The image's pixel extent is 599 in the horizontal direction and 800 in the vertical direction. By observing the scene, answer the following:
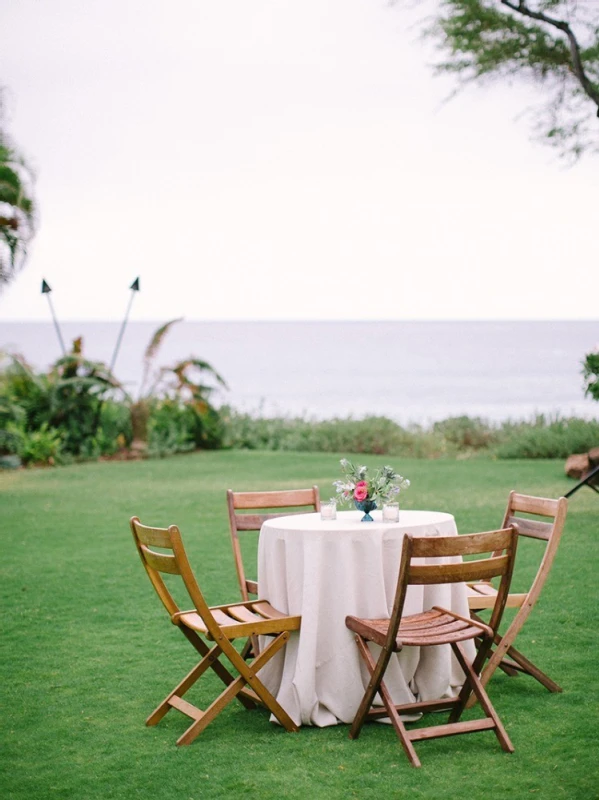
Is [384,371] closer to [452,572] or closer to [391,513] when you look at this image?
[391,513]

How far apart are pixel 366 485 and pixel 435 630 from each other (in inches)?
42.8

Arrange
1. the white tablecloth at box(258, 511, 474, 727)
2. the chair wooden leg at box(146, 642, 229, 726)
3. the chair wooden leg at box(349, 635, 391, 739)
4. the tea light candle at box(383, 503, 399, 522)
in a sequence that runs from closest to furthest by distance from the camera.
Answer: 1. the chair wooden leg at box(349, 635, 391, 739)
2. the white tablecloth at box(258, 511, 474, 727)
3. the chair wooden leg at box(146, 642, 229, 726)
4. the tea light candle at box(383, 503, 399, 522)

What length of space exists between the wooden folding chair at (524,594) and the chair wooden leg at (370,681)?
23.7 inches

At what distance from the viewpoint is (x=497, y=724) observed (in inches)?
192

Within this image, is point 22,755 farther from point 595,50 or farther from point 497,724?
point 595,50

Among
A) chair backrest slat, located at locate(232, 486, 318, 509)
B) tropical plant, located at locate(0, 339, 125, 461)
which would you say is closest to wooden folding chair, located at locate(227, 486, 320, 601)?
chair backrest slat, located at locate(232, 486, 318, 509)

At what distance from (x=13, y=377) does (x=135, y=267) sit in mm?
58714

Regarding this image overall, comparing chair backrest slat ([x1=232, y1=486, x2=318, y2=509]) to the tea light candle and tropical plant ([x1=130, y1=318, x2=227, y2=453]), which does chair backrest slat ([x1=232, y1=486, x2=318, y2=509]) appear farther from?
tropical plant ([x1=130, y1=318, x2=227, y2=453])

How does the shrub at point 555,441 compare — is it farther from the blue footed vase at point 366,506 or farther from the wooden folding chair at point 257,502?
the blue footed vase at point 366,506

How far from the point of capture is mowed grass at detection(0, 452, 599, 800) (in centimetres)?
455

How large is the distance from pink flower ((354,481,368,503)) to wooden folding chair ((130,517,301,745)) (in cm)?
81

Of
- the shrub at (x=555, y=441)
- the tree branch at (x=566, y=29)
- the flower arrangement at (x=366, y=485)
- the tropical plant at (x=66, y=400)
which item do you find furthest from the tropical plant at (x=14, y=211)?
the flower arrangement at (x=366, y=485)

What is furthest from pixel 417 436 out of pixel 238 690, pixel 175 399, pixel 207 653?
pixel 238 690

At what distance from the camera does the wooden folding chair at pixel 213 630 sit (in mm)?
5035
